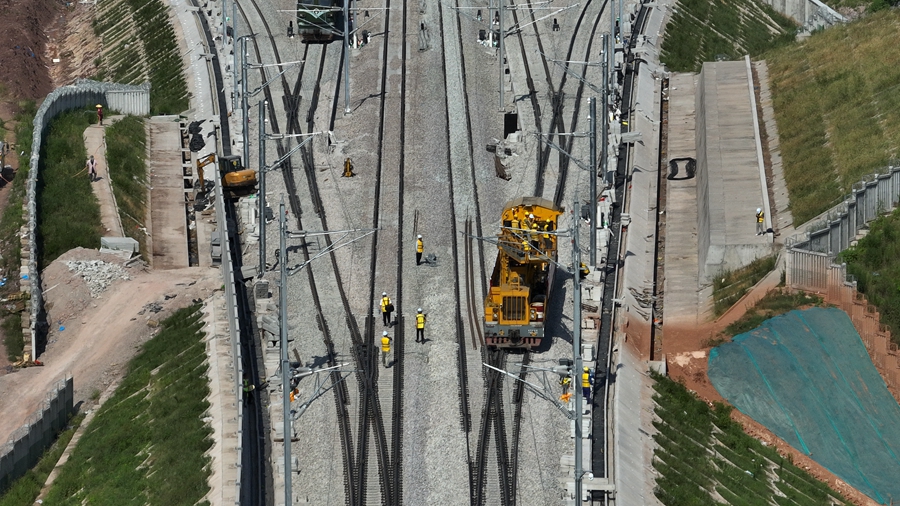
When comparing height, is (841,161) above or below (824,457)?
above

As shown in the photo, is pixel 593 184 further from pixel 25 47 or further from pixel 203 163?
pixel 25 47

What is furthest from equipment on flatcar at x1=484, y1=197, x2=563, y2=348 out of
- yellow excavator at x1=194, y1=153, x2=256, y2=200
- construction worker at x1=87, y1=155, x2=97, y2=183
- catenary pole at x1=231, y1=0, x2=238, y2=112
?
construction worker at x1=87, y1=155, x2=97, y2=183

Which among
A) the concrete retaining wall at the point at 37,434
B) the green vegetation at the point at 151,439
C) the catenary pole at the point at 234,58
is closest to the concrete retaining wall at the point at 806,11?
the catenary pole at the point at 234,58

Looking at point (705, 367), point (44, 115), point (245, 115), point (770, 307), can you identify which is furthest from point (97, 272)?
point (770, 307)

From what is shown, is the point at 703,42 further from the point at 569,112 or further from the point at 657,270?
the point at 657,270

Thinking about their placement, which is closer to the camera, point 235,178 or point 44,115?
point 235,178

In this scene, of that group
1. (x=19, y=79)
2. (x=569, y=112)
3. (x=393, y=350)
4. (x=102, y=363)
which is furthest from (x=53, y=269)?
(x=19, y=79)
